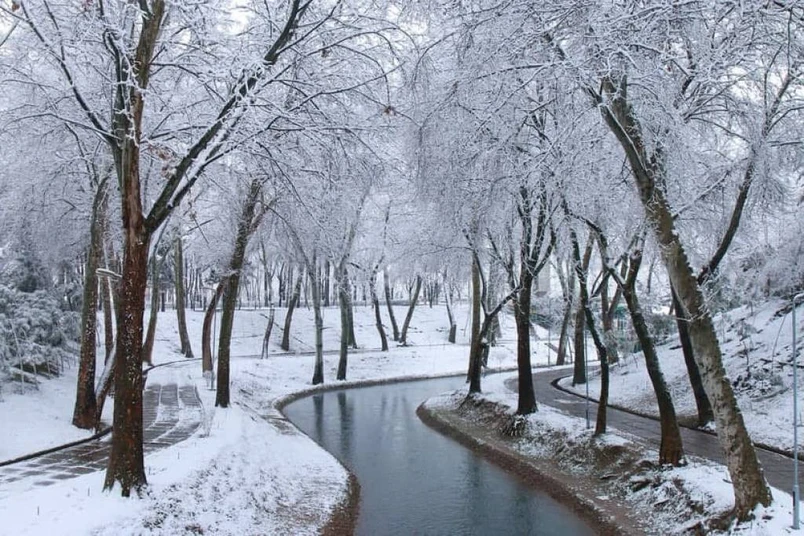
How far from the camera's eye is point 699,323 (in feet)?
23.8

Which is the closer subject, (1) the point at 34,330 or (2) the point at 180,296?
(1) the point at 34,330

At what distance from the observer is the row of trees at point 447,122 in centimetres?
676

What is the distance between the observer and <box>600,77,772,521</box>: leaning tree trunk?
22.5 ft

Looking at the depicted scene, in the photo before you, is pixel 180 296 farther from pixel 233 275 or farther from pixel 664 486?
pixel 664 486

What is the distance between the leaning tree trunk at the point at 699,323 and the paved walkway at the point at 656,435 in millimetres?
2740

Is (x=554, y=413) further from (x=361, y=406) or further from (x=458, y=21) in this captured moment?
(x=458, y=21)

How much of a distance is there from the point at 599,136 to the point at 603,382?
4832 millimetres

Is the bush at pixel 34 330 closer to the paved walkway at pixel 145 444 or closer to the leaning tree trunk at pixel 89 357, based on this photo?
the leaning tree trunk at pixel 89 357

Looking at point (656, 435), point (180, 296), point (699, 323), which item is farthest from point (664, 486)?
point (180, 296)

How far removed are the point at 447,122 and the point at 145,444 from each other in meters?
7.43

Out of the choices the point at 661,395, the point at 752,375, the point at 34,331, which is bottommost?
the point at 752,375

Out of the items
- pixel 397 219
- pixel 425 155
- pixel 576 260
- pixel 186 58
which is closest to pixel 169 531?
pixel 186 58

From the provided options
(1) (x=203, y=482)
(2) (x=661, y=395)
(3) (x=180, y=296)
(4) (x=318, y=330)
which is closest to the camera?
(1) (x=203, y=482)

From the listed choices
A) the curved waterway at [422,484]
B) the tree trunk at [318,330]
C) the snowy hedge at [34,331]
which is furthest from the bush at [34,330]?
the tree trunk at [318,330]
